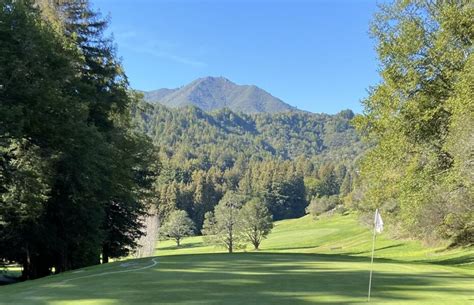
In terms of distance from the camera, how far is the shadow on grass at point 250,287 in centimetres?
1084

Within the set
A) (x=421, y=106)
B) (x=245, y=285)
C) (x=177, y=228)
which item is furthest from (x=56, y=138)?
(x=177, y=228)

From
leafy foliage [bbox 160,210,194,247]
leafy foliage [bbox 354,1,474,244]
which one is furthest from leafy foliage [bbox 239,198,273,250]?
leafy foliage [bbox 354,1,474,244]

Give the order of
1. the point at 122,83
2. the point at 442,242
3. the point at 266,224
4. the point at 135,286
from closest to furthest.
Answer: the point at 135,286 → the point at 122,83 → the point at 442,242 → the point at 266,224

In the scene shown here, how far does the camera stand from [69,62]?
26.0 meters

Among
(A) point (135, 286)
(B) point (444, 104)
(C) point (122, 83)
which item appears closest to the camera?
(A) point (135, 286)

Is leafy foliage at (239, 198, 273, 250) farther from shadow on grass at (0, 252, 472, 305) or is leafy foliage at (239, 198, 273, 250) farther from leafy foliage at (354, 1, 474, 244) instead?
shadow on grass at (0, 252, 472, 305)

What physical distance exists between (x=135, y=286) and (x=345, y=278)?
6237 mm

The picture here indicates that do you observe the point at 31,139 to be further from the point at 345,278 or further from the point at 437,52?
the point at 437,52

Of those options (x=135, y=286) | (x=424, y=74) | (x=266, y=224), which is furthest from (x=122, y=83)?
(x=266, y=224)

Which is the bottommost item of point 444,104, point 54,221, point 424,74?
point 54,221

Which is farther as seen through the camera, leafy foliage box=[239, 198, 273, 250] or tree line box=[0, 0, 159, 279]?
leafy foliage box=[239, 198, 273, 250]

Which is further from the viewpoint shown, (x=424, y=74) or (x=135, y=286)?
(x=424, y=74)

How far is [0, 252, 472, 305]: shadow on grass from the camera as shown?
10.8 meters

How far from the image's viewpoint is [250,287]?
12.3 meters
